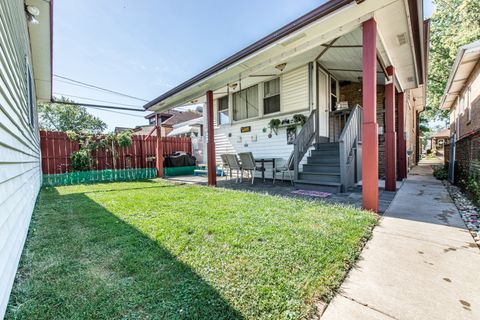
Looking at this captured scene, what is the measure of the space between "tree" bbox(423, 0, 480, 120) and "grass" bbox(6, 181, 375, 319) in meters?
13.7

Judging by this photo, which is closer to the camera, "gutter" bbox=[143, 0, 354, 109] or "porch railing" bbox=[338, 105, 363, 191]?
"gutter" bbox=[143, 0, 354, 109]

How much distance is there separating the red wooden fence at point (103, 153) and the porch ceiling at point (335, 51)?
299cm

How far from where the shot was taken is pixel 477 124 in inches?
251

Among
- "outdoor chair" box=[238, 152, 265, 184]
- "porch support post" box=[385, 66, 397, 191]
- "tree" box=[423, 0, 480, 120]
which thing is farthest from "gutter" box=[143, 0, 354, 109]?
"tree" box=[423, 0, 480, 120]

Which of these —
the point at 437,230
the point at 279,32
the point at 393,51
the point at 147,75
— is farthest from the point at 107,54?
the point at 437,230

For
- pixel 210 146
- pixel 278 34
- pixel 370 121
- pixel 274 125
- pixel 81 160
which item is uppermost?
pixel 278 34

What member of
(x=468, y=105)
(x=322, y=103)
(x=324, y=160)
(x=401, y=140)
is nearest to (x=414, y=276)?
(x=324, y=160)

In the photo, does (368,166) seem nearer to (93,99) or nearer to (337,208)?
(337,208)

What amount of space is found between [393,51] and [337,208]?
3970mm

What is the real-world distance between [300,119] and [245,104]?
291 cm

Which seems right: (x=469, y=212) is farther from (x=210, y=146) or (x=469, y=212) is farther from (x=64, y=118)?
(x=64, y=118)

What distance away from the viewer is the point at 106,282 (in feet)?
5.56

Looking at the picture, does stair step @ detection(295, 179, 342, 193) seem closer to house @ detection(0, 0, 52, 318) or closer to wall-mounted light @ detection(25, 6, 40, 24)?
house @ detection(0, 0, 52, 318)

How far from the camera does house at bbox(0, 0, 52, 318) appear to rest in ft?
5.21
